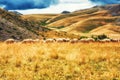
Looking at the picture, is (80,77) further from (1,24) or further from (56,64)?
(1,24)

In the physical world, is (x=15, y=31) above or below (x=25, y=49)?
below

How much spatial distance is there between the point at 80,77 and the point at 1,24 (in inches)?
2158

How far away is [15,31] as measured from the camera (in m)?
70.6

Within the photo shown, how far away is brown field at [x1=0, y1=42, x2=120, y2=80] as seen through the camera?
15.0 metres

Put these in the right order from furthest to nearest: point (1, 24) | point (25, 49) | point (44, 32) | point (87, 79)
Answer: point (44, 32)
point (1, 24)
point (25, 49)
point (87, 79)

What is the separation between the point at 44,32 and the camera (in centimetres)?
10231

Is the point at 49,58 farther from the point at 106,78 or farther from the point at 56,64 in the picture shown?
the point at 106,78

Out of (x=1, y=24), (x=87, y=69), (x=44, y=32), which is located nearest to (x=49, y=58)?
(x=87, y=69)

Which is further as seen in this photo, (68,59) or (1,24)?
(1,24)

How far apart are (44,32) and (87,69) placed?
86483 mm

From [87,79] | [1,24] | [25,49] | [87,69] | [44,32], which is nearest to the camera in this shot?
[87,79]

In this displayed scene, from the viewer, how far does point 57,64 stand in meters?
17.1

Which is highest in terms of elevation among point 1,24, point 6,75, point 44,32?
point 6,75

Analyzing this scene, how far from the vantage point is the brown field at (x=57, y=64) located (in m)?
15.0
